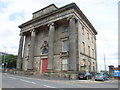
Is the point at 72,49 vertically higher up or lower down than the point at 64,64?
higher up

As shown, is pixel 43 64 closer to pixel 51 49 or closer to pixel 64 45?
pixel 51 49

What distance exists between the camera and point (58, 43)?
28016 mm

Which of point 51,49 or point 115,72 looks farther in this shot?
point 51,49

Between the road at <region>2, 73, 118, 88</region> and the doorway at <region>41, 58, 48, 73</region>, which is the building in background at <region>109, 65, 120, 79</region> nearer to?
the road at <region>2, 73, 118, 88</region>

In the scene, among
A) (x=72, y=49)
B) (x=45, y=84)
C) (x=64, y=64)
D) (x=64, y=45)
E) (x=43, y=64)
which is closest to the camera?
(x=45, y=84)

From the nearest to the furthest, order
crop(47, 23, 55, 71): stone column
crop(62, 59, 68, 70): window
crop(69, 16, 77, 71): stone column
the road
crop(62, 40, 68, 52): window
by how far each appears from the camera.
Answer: the road < crop(69, 16, 77, 71): stone column < crop(47, 23, 55, 71): stone column < crop(62, 59, 68, 70): window < crop(62, 40, 68, 52): window

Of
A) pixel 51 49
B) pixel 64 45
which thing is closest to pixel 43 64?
pixel 51 49

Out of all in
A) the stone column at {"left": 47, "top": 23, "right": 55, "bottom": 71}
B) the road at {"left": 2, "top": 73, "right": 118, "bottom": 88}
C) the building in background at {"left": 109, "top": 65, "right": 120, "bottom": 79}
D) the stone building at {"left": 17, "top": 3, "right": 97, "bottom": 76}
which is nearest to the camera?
the road at {"left": 2, "top": 73, "right": 118, "bottom": 88}

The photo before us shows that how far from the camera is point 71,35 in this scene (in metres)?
23.5

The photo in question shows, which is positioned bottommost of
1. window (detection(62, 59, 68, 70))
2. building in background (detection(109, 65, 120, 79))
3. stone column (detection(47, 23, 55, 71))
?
building in background (detection(109, 65, 120, 79))

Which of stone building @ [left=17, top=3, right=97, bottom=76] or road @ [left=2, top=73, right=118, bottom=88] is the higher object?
stone building @ [left=17, top=3, right=97, bottom=76]

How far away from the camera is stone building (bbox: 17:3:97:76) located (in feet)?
79.3

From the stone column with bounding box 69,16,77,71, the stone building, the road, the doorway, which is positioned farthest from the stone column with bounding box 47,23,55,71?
the road

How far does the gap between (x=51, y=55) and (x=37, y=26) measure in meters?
10.4
